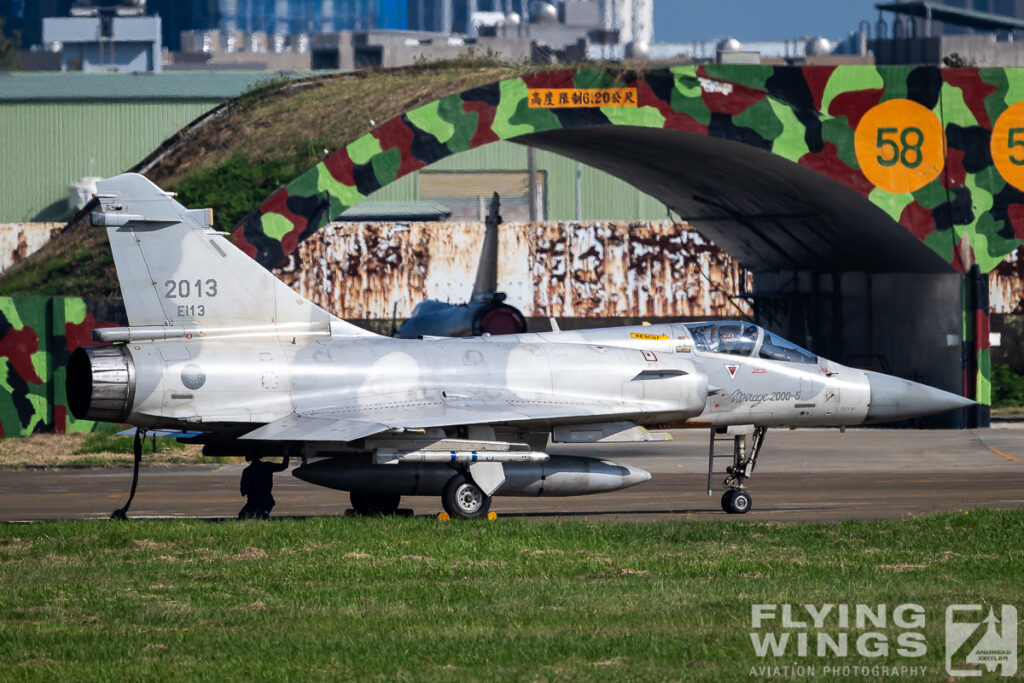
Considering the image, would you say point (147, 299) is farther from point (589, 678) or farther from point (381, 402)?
point (589, 678)

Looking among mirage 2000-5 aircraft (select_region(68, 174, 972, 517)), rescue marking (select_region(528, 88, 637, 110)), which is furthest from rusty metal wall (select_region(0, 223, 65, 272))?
mirage 2000-5 aircraft (select_region(68, 174, 972, 517))

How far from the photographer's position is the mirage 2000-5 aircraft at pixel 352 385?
16.9 metres

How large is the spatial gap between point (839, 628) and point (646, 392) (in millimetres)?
8105

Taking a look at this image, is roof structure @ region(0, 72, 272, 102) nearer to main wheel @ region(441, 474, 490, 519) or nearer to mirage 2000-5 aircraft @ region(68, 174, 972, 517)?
mirage 2000-5 aircraft @ region(68, 174, 972, 517)

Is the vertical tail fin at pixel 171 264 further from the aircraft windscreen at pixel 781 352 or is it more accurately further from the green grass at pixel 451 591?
the aircraft windscreen at pixel 781 352

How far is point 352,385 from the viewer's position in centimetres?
1775

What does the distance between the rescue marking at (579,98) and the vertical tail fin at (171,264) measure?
506 inches

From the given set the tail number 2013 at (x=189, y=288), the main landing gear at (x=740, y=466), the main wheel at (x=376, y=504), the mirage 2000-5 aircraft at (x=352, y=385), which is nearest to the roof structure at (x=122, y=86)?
the mirage 2000-5 aircraft at (x=352, y=385)

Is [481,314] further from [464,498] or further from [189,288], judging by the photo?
[189,288]

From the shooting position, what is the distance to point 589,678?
9531mm

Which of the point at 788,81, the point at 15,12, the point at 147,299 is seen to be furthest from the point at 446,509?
the point at 15,12

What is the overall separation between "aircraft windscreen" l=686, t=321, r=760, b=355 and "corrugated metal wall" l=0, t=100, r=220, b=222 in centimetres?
4265

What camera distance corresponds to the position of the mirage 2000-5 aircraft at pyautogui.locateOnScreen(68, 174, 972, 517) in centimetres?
1694

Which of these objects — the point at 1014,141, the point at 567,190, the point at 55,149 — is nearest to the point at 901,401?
the point at 1014,141
